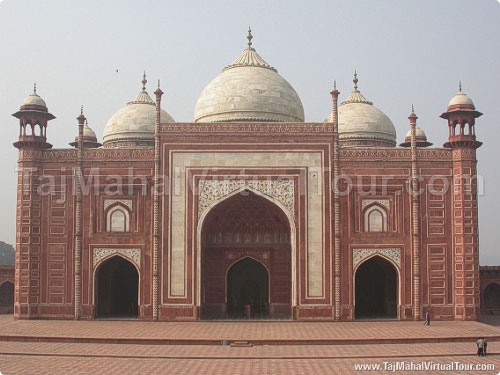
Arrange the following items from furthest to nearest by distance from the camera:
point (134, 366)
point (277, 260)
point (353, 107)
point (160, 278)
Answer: point (353, 107) < point (277, 260) < point (160, 278) < point (134, 366)

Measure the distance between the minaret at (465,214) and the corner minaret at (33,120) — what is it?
10.1 metres

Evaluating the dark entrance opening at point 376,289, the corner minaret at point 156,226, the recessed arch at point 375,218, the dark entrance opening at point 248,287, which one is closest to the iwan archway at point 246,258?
the dark entrance opening at point 248,287

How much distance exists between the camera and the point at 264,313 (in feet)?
57.3

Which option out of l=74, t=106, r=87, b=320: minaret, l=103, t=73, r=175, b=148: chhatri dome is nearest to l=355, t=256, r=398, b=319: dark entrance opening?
l=74, t=106, r=87, b=320: minaret

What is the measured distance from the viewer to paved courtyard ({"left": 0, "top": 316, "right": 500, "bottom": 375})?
10.5m

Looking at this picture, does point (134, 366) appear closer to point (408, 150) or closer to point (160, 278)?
point (160, 278)

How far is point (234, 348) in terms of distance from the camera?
12.3m

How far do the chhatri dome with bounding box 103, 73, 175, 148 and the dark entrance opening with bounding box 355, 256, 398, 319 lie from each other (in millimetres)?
7446

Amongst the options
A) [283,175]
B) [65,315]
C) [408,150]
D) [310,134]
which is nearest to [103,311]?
[65,315]

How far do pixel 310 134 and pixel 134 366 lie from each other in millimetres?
7783

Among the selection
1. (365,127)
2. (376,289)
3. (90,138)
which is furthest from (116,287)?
(365,127)

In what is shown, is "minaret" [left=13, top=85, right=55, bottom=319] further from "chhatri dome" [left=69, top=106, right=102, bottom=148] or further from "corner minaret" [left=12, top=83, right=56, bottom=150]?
"chhatri dome" [left=69, top=106, right=102, bottom=148]

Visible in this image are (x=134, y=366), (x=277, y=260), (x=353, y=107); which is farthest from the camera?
(x=353, y=107)

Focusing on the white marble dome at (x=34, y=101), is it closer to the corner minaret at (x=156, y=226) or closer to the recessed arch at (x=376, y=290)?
the corner minaret at (x=156, y=226)
